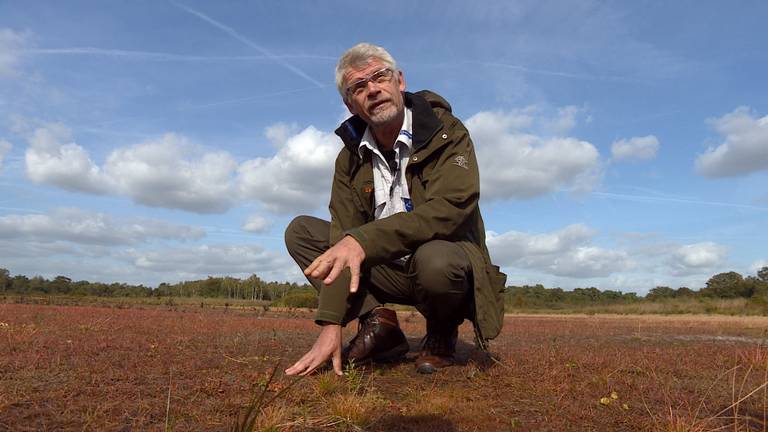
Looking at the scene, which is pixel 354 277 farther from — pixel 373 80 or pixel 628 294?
pixel 628 294

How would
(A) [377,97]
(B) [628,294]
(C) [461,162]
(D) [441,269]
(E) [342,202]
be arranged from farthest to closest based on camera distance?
(B) [628,294] < (E) [342,202] < (A) [377,97] < (C) [461,162] < (D) [441,269]

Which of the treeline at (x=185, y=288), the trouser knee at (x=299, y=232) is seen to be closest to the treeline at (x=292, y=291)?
the treeline at (x=185, y=288)

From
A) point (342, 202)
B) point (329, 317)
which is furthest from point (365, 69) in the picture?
point (329, 317)

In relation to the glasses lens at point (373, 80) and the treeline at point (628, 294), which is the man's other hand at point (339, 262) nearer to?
the glasses lens at point (373, 80)

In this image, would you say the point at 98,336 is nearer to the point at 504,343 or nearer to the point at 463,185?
the point at 463,185

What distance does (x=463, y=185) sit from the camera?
11.3 ft

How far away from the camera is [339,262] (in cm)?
234

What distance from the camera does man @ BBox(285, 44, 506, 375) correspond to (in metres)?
3.34

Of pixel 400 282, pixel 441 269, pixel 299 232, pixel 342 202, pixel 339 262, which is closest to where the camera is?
pixel 339 262

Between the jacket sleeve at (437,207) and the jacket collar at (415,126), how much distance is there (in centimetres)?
7

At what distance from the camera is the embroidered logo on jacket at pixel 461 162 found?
3.53 m

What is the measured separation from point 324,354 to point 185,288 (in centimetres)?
5075

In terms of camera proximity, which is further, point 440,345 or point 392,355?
point 392,355

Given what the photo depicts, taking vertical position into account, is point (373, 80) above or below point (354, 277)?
above
